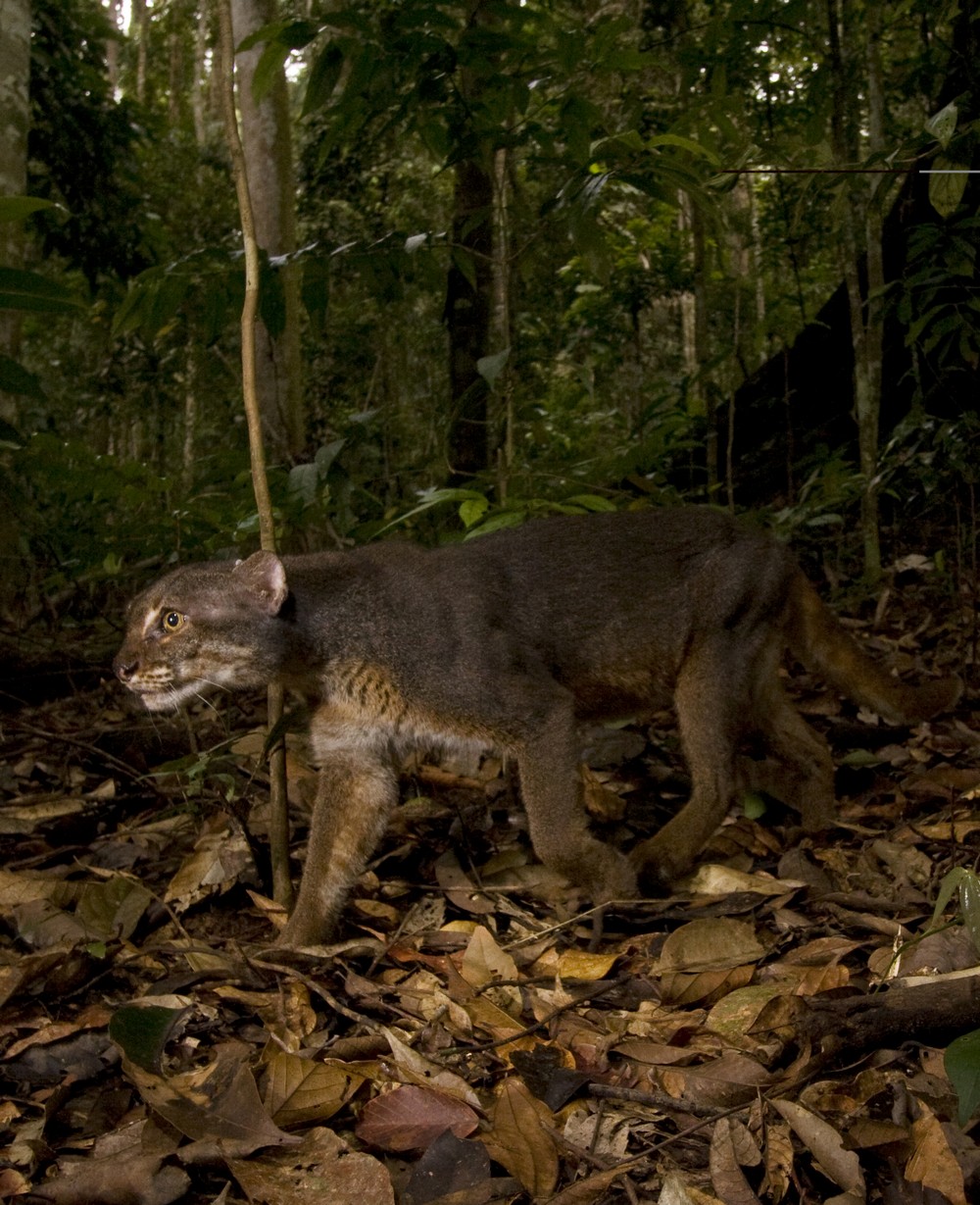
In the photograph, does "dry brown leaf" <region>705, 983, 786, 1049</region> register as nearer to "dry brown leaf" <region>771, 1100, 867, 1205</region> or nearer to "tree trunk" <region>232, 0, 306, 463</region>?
"dry brown leaf" <region>771, 1100, 867, 1205</region>

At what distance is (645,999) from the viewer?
3.19 meters


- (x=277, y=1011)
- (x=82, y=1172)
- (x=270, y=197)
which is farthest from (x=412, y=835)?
(x=270, y=197)

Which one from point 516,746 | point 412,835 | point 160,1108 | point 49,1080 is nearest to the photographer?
point 160,1108

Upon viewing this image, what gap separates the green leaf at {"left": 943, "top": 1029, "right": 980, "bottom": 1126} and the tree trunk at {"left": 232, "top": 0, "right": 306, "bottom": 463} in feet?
19.3

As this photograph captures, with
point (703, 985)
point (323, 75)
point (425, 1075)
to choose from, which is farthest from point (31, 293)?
point (703, 985)

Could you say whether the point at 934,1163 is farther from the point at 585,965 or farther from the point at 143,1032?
the point at 143,1032

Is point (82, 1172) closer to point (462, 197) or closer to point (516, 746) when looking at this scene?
point (516, 746)

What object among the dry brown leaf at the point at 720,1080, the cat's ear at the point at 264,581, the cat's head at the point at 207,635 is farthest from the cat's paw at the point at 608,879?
the cat's ear at the point at 264,581

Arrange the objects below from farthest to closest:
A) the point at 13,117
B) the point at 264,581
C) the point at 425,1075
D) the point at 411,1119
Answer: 1. the point at 13,117
2. the point at 264,581
3. the point at 425,1075
4. the point at 411,1119

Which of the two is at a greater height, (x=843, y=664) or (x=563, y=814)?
(x=843, y=664)

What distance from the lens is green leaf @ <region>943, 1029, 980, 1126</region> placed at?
1912 millimetres

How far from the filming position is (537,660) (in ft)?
14.1

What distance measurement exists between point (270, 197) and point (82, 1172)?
6836 mm

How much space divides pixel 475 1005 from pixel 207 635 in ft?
5.23
